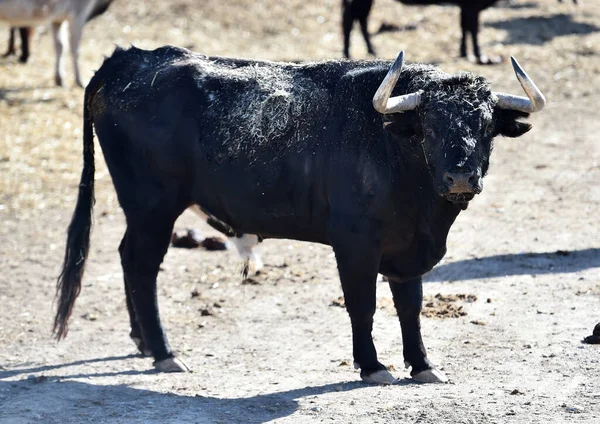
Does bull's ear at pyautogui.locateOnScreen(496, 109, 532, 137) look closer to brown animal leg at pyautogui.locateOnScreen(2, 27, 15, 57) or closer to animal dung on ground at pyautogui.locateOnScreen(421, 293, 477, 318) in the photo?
animal dung on ground at pyautogui.locateOnScreen(421, 293, 477, 318)

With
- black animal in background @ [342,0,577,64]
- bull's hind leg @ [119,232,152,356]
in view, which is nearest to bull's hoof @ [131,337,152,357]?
bull's hind leg @ [119,232,152,356]

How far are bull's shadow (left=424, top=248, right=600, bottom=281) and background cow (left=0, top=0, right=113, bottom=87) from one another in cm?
875

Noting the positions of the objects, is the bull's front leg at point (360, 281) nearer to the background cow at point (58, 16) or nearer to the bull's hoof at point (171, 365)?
the bull's hoof at point (171, 365)

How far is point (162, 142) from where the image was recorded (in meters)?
7.96

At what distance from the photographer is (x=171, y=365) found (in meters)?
8.07

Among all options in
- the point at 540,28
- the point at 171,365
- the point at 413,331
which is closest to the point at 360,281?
the point at 413,331

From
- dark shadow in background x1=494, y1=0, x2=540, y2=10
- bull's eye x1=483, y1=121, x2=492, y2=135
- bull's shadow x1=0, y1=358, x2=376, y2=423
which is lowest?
bull's shadow x1=0, y1=358, x2=376, y2=423

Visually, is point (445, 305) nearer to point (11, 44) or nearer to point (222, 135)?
point (222, 135)

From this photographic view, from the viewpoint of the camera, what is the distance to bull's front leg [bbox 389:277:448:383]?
7.50 metres

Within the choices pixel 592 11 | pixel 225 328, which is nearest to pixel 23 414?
pixel 225 328

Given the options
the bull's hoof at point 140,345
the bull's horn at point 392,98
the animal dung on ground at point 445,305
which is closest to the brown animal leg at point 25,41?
the bull's hoof at point 140,345

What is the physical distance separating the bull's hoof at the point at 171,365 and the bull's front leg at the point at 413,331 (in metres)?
1.54

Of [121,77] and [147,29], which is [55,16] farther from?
[121,77]

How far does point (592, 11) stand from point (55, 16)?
1055 cm
